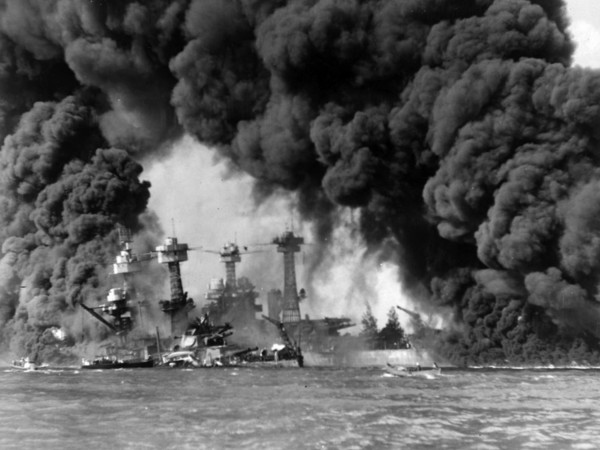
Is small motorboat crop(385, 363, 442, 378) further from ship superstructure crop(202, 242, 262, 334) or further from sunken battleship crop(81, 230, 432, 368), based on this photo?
ship superstructure crop(202, 242, 262, 334)

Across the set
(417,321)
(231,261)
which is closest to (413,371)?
(417,321)

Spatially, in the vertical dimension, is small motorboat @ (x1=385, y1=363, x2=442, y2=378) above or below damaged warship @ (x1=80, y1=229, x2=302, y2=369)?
below

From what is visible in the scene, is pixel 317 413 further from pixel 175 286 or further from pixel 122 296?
pixel 175 286

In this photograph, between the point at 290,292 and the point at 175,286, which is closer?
the point at 175,286

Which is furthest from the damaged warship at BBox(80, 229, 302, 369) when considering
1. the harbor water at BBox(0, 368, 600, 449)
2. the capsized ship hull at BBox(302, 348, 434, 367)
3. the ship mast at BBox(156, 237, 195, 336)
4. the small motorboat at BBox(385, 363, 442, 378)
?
the harbor water at BBox(0, 368, 600, 449)

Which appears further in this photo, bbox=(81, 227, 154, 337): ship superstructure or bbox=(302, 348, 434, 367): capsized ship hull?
bbox=(81, 227, 154, 337): ship superstructure

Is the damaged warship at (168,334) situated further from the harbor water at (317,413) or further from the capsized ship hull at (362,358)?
the harbor water at (317,413)

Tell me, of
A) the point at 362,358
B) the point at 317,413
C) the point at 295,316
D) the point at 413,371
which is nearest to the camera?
the point at 317,413

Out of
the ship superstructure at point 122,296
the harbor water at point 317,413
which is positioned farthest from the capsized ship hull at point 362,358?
the harbor water at point 317,413
